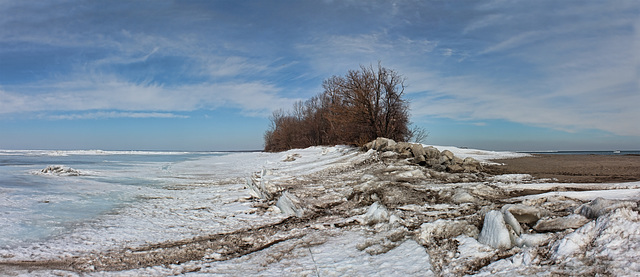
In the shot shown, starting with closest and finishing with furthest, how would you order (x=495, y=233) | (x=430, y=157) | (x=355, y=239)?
1. (x=495, y=233)
2. (x=355, y=239)
3. (x=430, y=157)

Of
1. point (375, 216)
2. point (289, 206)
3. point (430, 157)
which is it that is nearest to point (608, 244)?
point (375, 216)

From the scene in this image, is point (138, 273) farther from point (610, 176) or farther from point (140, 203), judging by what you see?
point (610, 176)

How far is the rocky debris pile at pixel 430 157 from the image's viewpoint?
7941mm

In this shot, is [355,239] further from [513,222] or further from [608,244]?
[608,244]

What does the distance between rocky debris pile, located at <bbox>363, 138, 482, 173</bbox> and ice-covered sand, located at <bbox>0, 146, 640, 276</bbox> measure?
86.4 inches

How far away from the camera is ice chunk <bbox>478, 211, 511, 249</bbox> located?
111 inches

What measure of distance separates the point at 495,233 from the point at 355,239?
4.15 ft

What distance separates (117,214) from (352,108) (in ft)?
48.5

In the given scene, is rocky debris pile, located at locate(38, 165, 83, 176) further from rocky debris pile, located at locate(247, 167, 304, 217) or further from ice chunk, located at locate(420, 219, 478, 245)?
ice chunk, located at locate(420, 219, 478, 245)

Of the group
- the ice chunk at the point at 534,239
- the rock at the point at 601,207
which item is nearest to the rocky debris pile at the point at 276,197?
the ice chunk at the point at 534,239

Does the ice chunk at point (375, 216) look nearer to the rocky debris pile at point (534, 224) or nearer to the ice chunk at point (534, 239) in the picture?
the rocky debris pile at point (534, 224)

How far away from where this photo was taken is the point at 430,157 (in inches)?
384

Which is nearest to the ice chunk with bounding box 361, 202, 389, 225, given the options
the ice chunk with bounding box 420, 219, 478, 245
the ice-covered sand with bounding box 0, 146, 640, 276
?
the ice-covered sand with bounding box 0, 146, 640, 276

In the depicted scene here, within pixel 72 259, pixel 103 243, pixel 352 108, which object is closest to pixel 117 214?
pixel 103 243
